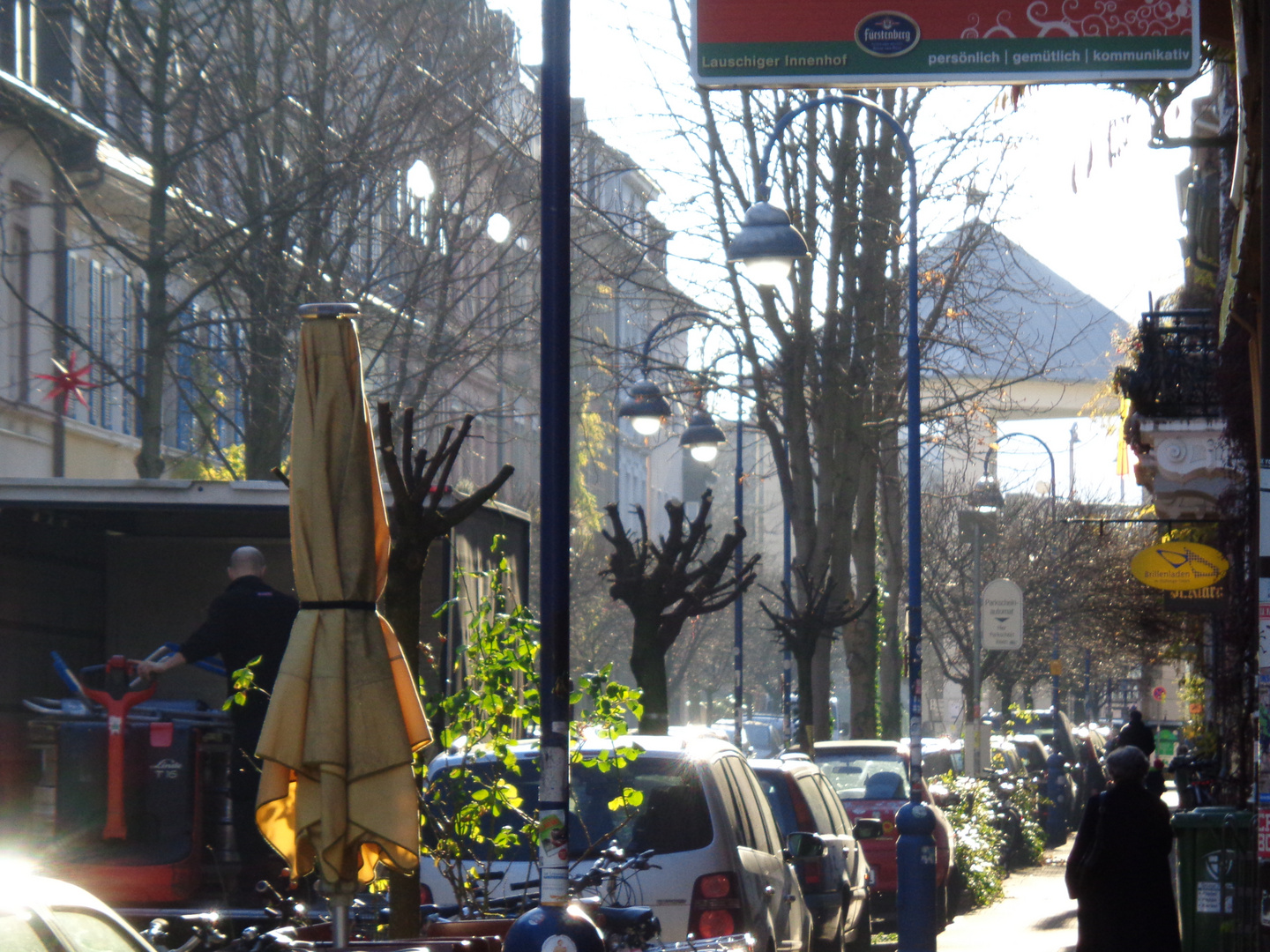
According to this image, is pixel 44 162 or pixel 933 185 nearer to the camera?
pixel 933 185

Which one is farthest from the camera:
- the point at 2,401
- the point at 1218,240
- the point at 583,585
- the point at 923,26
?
the point at 583,585

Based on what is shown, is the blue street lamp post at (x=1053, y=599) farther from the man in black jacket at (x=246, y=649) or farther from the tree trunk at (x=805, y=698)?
the man in black jacket at (x=246, y=649)

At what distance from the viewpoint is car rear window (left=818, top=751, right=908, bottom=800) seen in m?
18.2

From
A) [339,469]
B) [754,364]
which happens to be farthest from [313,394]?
[754,364]

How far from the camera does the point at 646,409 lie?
20.6 m

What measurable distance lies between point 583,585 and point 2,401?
3034 centimetres

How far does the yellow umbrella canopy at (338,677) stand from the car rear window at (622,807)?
1.44 m

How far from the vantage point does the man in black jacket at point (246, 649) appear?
1164cm

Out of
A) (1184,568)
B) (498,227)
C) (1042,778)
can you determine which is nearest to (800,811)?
(1184,568)

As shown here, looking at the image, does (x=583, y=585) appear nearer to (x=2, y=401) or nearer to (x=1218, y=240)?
(x=2, y=401)

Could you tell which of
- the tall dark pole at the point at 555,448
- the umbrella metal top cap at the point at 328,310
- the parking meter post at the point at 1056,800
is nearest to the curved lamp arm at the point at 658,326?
the parking meter post at the point at 1056,800

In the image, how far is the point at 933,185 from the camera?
2480 centimetres

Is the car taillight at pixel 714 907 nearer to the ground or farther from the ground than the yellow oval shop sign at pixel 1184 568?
nearer to the ground

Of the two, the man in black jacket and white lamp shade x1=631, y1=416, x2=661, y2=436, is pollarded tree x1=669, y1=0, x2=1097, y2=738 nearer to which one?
white lamp shade x1=631, y1=416, x2=661, y2=436
